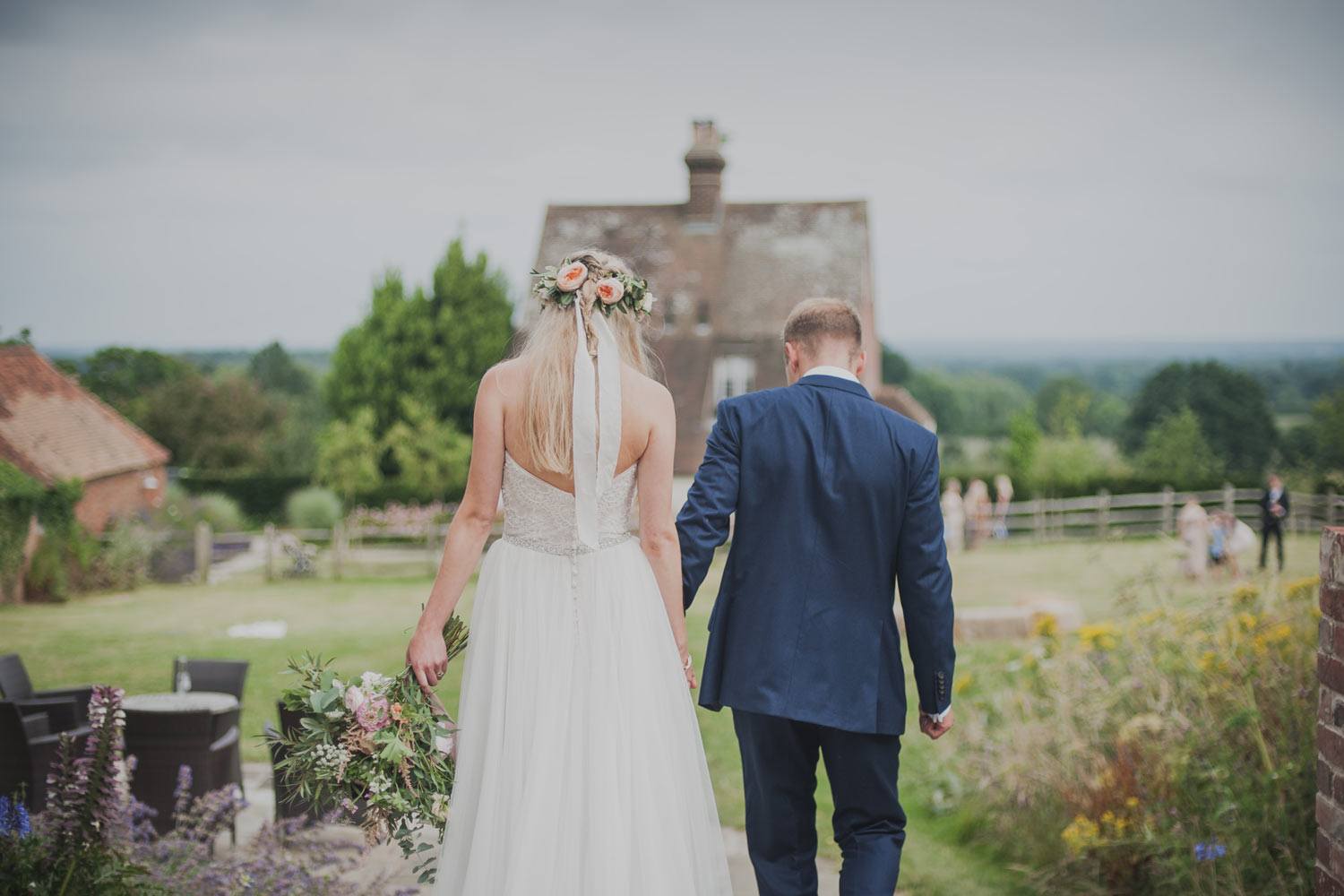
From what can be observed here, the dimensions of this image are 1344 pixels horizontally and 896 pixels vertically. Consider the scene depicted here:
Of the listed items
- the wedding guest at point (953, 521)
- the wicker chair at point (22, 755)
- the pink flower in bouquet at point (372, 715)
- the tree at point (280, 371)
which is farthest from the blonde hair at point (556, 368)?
the tree at point (280, 371)

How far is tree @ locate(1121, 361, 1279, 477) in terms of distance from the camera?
37.5 m

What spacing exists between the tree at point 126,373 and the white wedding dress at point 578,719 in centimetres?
4079

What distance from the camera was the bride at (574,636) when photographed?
9.72 feet

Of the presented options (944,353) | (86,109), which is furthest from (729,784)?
(944,353)

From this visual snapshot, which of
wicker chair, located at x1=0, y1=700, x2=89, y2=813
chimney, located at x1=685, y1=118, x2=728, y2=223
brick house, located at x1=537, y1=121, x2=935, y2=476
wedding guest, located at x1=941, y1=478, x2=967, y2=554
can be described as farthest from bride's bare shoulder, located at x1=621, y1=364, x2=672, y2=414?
chimney, located at x1=685, y1=118, x2=728, y2=223

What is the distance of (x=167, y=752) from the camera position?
4.84 metres

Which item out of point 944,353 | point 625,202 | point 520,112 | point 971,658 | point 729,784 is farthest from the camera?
point 944,353

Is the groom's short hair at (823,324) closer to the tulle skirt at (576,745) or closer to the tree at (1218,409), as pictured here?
the tulle skirt at (576,745)

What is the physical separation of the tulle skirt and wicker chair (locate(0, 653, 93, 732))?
10.4 feet

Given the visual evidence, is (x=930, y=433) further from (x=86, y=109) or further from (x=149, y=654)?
(x=86, y=109)

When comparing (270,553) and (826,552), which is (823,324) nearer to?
(826,552)

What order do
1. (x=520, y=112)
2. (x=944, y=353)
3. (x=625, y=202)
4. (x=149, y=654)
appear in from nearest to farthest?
(x=149, y=654) → (x=625, y=202) → (x=520, y=112) → (x=944, y=353)

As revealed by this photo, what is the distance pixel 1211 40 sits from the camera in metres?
38.2

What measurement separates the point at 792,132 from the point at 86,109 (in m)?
26.9
